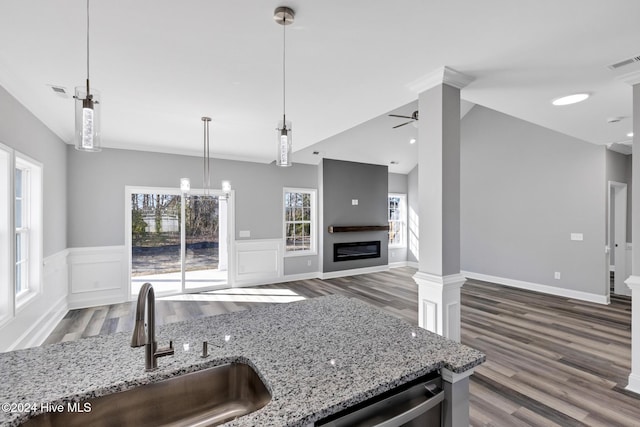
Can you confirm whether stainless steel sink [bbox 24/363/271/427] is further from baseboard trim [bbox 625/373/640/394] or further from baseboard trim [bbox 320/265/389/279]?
baseboard trim [bbox 320/265/389/279]

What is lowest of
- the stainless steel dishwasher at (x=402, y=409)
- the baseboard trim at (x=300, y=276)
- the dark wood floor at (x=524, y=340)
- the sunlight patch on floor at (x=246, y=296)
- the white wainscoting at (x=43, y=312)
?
the sunlight patch on floor at (x=246, y=296)

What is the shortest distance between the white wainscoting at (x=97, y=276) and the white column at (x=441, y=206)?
497cm

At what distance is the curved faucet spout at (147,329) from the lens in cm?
104

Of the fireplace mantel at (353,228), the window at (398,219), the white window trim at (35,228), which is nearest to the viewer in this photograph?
the white window trim at (35,228)

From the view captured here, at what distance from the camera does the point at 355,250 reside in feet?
24.6

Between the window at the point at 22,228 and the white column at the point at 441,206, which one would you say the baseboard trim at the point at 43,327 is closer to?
the window at the point at 22,228

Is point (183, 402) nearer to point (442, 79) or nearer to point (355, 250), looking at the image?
point (442, 79)

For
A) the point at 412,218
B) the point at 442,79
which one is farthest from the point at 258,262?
the point at 442,79

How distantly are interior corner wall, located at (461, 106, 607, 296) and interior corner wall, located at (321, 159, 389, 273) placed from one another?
75.9 inches

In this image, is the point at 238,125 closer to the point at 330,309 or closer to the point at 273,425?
the point at 330,309

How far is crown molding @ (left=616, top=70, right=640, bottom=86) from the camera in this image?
2.46 metres

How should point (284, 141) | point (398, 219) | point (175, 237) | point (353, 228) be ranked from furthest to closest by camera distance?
point (398, 219)
point (353, 228)
point (175, 237)
point (284, 141)

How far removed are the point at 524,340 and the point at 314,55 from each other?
12.6 ft

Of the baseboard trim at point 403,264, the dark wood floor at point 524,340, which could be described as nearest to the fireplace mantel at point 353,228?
the baseboard trim at point 403,264
